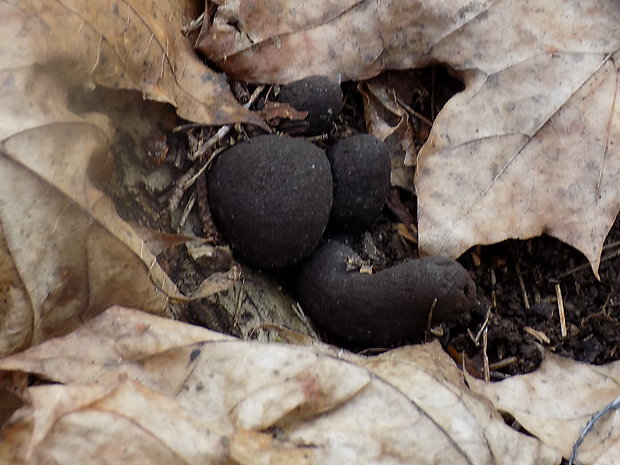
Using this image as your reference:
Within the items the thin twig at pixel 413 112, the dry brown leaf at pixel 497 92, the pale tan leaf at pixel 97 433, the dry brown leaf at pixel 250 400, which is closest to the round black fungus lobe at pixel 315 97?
the dry brown leaf at pixel 497 92

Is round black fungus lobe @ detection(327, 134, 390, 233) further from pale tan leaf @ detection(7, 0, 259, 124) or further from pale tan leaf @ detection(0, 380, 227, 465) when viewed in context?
pale tan leaf @ detection(0, 380, 227, 465)

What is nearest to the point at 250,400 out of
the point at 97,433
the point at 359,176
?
the point at 97,433

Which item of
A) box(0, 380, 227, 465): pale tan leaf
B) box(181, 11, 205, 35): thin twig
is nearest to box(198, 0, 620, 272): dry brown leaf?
box(181, 11, 205, 35): thin twig

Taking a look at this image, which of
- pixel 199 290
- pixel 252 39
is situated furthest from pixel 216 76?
pixel 199 290

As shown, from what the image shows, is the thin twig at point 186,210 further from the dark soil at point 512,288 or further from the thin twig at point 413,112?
the thin twig at point 413,112

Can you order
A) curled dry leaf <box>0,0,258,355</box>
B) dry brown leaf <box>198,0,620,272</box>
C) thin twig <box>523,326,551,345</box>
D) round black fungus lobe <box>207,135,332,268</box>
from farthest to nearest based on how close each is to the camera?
thin twig <box>523,326,551,345</box>, dry brown leaf <box>198,0,620,272</box>, round black fungus lobe <box>207,135,332,268</box>, curled dry leaf <box>0,0,258,355</box>

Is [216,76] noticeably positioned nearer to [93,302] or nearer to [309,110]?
[309,110]
